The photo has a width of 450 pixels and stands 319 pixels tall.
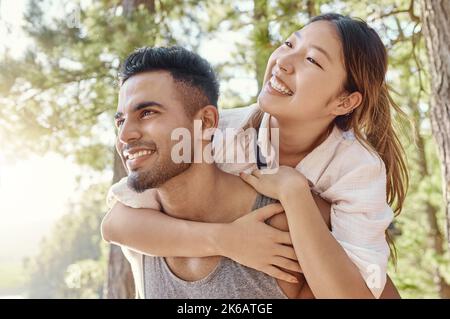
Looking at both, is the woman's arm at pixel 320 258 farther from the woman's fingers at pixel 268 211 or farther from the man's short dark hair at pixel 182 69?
the man's short dark hair at pixel 182 69

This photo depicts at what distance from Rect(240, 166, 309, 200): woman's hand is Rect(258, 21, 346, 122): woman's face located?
0.57 feet

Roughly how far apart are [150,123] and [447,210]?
158cm

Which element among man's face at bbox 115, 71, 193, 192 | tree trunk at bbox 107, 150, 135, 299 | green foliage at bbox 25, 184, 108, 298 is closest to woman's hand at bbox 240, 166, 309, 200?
man's face at bbox 115, 71, 193, 192

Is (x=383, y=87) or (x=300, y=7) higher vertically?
(x=300, y=7)

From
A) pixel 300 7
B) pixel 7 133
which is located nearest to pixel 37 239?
pixel 7 133

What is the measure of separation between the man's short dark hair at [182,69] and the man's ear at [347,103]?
401 millimetres

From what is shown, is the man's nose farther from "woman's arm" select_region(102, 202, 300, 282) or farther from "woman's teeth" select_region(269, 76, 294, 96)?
"woman's teeth" select_region(269, 76, 294, 96)

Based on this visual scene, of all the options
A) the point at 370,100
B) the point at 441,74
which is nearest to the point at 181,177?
the point at 370,100

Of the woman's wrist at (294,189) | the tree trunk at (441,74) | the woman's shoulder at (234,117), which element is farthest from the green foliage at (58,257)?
the woman's wrist at (294,189)

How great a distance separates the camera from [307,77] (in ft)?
→ 5.23

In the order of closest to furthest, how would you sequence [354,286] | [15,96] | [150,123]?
[354,286] → [150,123] → [15,96]
